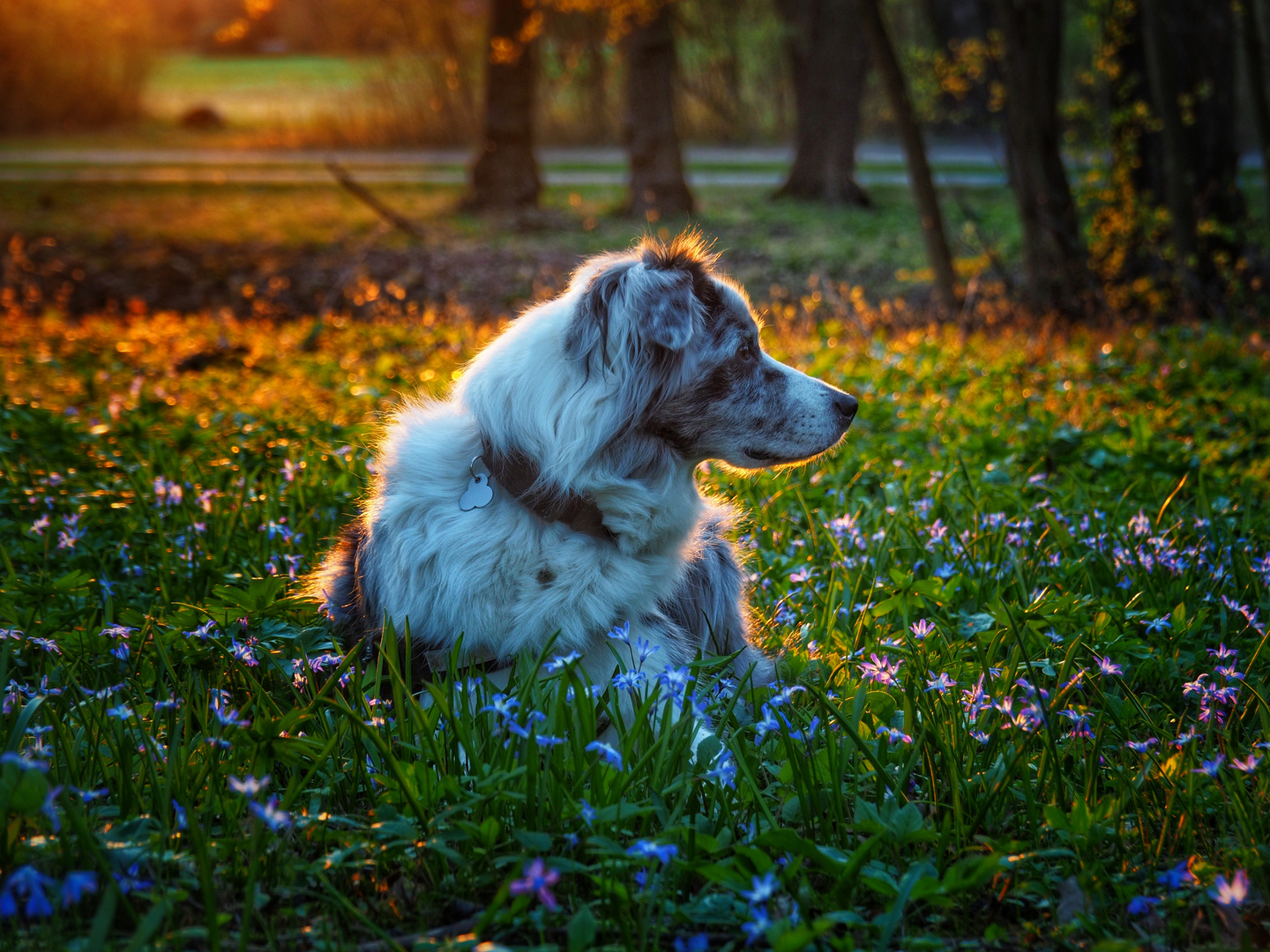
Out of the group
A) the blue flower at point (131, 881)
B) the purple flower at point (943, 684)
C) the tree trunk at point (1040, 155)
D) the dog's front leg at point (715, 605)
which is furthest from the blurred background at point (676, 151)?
the blue flower at point (131, 881)

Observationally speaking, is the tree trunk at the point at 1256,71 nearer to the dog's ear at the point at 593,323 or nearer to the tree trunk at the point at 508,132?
the dog's ear at the point at 593,323

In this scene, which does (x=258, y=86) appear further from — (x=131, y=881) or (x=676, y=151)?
(x=131, y=881)

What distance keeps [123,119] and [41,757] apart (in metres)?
31.4

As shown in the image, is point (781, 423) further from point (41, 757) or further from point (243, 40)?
point (243, 40)

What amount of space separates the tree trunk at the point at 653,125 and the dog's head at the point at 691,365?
462 inches

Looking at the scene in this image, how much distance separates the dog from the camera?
2.58 meters

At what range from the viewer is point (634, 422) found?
2709mm

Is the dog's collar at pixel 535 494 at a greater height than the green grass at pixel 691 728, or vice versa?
the dog's collar at pixel 535 494

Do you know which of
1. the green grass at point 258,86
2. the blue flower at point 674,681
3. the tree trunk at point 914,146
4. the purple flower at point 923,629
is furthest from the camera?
the green grass at point 258,86

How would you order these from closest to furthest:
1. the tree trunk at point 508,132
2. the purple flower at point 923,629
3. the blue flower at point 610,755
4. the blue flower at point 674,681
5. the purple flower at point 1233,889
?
the purple flower at point 1233,889
the blue flower at point 610,755
the blue flower at point 674,681
the purple flower at point 923,629
the tree trunk at point 508,132

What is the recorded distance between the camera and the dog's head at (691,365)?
2656mm

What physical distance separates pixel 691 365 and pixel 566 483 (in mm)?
568

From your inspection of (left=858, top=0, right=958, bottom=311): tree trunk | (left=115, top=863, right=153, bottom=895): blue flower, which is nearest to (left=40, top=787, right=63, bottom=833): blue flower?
(left=115, top=863, right=153, bottom=895): blue flower

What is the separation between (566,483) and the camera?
261cm
